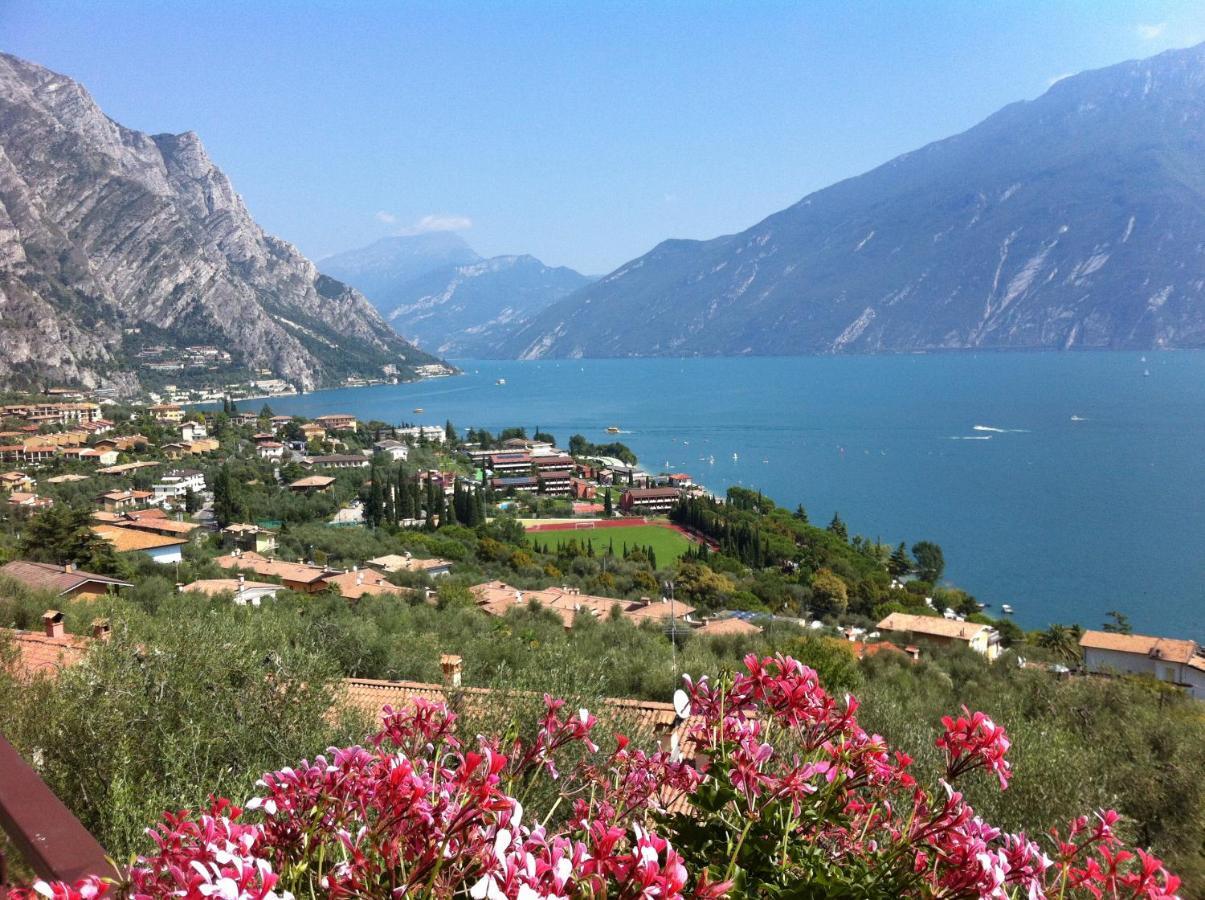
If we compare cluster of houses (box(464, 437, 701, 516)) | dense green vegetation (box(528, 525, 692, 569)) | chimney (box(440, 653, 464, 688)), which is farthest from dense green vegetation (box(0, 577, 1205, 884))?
cluster of houses (box(464, 437, 701, 516))

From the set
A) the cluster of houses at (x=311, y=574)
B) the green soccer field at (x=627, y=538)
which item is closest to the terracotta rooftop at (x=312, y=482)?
the cluster of houses at (x=311, y=574)

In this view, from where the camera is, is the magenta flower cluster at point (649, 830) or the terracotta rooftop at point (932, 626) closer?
the magenta flower cluster at point (649, 830)

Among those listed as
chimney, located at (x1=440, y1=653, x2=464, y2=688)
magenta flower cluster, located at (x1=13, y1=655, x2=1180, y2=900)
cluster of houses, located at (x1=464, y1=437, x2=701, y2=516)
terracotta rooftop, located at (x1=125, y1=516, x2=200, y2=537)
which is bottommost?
cluster of houses, located at (x1=464, y1=437, x2=701, y2=516)

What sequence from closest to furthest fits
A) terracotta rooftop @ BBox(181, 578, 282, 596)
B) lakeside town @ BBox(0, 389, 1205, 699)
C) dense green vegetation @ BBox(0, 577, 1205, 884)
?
1. dense green vegetation @ BBox(0, 577, 1205, 884)
2. terracotta rooftop @ BBox(181, 578, 282, 596)
3. lakeside town @ BBox(0, 389, 1205, 699)

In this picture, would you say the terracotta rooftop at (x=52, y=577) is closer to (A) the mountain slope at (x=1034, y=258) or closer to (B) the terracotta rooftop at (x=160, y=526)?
(B) the terracotta rooftop at (x=160, y=526)

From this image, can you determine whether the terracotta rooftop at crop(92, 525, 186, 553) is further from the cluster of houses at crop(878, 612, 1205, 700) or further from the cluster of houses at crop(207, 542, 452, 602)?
the cluster of houses at crop(878, 612, 1205, 700)

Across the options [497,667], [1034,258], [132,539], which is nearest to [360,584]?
[132,539]

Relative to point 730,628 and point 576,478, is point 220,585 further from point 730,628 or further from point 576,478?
point 576,478
